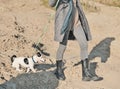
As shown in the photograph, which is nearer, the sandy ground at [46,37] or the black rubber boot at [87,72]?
the black rubber boot at [87,72]

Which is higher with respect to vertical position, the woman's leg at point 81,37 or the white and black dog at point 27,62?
the woman's leg at point 81,37

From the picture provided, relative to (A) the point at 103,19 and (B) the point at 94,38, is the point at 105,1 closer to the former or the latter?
(A) the point at 103,19

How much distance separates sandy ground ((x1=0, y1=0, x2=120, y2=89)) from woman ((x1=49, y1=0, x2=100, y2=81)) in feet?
0.72

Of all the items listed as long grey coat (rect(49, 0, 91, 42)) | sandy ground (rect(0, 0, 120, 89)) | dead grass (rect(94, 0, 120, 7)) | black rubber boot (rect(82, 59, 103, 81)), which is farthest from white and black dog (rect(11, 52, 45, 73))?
dead grass (rect(94, 0, 120, 7))

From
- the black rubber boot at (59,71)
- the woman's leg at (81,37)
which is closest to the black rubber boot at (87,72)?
the woman's leg at (81,37)

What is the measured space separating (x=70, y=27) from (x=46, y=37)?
289 cm

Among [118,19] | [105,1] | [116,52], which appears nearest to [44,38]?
[116,52]

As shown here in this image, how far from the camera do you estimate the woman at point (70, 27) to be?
7.77 metres

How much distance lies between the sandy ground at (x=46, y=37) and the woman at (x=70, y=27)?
0.22m

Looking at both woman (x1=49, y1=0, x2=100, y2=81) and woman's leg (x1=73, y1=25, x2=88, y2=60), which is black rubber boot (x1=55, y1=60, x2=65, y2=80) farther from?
woman's leg (x1=73, y1=25, x2=88, y2=60)

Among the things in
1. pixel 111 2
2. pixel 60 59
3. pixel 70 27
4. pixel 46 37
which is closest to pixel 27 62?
pixel 60 59

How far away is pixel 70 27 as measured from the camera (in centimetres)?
786

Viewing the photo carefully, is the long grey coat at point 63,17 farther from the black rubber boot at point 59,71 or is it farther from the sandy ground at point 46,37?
the sandy ground at point 46,37

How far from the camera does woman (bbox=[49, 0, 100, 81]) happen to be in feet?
25.5
